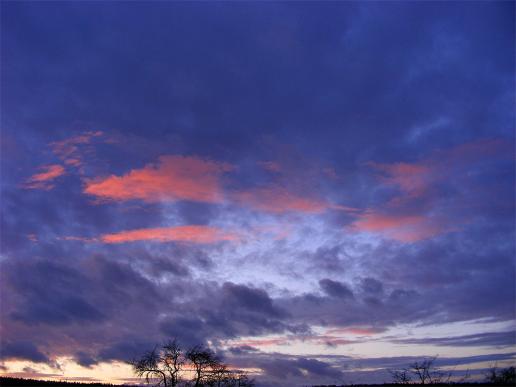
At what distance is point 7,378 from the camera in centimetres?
6506

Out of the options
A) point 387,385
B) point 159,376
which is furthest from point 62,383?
point 387,385

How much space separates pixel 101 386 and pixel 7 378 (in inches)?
556

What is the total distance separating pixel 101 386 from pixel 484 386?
5370cm

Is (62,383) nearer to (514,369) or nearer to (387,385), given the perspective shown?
(387,385)

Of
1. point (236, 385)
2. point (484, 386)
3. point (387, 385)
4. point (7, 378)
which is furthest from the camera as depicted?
point (236, 385)

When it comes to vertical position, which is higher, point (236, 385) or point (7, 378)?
point (7, 378)

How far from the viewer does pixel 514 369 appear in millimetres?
74062

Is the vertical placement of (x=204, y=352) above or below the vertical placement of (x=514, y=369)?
above

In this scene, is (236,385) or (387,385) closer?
(387,385)

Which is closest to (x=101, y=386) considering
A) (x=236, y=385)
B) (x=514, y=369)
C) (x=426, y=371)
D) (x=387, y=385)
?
(x=236, y=385)

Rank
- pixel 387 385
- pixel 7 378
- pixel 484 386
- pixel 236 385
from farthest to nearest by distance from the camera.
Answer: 1. pixel 236 385
2. pixel 7 378
3. pixel 387 385
4. pixel 484 386

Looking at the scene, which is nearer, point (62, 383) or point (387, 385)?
point (387, 385)

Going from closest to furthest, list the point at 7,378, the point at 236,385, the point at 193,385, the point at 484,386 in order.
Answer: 1. the point at 484,386
2. the point at 7,378
3. the point at 193,385
4. the point at 236,385

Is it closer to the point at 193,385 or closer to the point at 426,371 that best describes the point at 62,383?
the point at 193,385
